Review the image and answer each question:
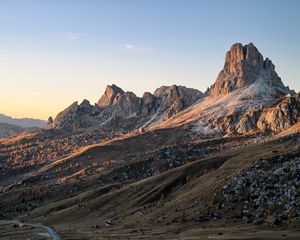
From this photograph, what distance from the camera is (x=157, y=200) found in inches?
4759

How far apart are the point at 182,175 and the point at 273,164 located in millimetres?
37828

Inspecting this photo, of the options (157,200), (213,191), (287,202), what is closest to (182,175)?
(157,200)

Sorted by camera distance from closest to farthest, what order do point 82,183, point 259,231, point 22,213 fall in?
point 259,231, point 22,213, point 82,183

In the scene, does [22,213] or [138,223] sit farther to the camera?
[22,213]

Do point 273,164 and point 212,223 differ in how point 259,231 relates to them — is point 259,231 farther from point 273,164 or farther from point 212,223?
point 273,164

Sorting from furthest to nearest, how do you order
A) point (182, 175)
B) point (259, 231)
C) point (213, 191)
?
point (182, 175) < point (213, 191) < point (259, 231)

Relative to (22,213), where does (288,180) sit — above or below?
above

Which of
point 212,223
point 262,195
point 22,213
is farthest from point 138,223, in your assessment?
point 22,213

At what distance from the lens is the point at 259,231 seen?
66.3 m

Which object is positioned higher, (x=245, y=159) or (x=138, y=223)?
(x=245, y=159)

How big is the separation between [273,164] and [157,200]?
1382 inches

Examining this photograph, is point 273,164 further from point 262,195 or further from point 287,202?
point 287,202

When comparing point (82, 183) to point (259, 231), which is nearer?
point (259, 231)

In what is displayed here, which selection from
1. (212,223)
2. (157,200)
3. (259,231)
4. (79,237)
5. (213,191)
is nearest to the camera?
(259,231)
